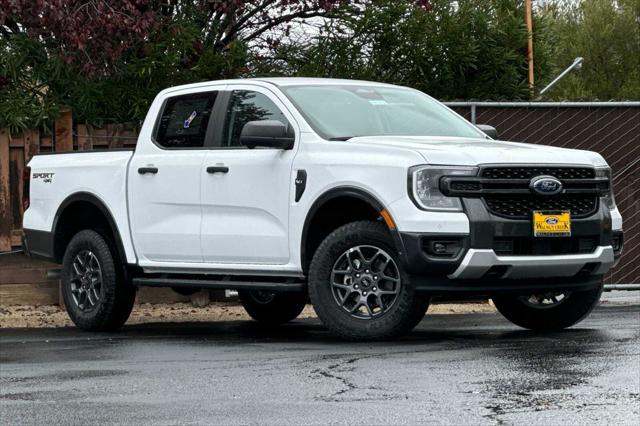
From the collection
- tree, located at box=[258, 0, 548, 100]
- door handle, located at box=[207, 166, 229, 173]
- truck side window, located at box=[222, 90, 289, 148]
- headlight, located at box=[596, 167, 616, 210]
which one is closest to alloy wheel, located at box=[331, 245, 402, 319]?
door handle, located at box=[207, 166, 229, 173]

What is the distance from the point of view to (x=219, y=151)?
35.1 feet

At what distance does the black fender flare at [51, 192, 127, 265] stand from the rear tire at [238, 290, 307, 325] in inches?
55.4

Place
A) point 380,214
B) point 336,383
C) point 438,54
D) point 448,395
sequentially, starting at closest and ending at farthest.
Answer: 1. point 448,395
2. point 336,383
3. point 380,214
4. point 438,54

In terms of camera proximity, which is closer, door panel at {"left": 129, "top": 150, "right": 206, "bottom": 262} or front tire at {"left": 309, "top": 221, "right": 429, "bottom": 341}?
front tire at {"left": 309, "top": 221, "right": 429, "bottom": 341}

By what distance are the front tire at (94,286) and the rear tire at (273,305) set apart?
1302mm

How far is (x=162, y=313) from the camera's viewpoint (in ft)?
47.2

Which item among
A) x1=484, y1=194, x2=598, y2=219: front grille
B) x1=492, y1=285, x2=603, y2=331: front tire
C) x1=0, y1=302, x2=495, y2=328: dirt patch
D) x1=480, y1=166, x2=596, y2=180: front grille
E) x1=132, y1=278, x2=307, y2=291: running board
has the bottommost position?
x1=0, y1=302, x2=495, y2=328: dirt patch

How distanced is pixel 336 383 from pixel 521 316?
3.62m

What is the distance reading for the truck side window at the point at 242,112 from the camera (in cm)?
1065

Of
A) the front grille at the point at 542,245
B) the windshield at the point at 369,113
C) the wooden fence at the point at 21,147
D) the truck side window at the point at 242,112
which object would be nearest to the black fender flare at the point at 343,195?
the windshield at the point at 369,113

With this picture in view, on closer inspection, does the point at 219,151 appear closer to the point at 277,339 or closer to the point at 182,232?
the point at 182,232

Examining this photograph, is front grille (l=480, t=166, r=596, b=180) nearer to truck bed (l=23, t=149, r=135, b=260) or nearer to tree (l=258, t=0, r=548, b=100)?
truck bed (l=23, t=149, r=135, b=260)

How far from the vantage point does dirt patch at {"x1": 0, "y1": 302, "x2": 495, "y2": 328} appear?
1360 cm

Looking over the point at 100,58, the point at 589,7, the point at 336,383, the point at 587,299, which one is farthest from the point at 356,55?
the point at 589,7
